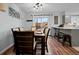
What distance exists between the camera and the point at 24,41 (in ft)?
7.93

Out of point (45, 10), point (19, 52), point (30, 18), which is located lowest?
point (19, 52)

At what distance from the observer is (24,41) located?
2416mm

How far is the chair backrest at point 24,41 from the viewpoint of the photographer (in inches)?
93.3

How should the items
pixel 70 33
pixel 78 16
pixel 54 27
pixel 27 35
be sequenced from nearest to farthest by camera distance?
1. pixel 27 35
2. pixel 70 33
3. pixel 78 16
4. pixel 54 27

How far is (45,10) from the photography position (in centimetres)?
608

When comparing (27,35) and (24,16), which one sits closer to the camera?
(27,35)

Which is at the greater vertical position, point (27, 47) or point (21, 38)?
point (21, 38)

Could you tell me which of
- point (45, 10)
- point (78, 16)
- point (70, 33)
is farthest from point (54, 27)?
point (70, 33)

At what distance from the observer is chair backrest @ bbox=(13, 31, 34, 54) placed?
237 centimetres

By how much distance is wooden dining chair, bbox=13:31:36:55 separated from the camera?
7.77 ft

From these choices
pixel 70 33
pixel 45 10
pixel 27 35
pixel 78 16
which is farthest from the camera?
pixel 45 10

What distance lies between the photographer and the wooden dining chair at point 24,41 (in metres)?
2.37
